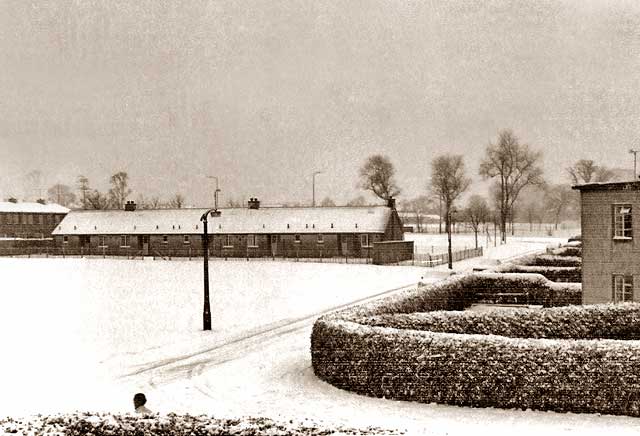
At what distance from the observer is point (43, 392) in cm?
1828

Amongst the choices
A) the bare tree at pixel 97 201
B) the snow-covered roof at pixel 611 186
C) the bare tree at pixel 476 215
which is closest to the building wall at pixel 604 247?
the snow-covered roof at pixel 611 186

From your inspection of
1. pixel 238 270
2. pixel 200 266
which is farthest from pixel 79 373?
pixel 200 266

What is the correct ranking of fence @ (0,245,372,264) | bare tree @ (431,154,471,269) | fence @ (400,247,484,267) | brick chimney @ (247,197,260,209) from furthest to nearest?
1. bare tree @ (431,154,471,269)
2. brick chimney @ (247,197,260,209)
3. fence @ (0,245,372,264)
4. fence @ (400,247,484,267)

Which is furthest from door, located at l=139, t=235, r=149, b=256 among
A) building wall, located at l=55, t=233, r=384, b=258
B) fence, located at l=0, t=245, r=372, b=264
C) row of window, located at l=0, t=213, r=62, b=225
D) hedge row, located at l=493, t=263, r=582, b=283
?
hedge row, located at l=493, t=263, r=582, b=283

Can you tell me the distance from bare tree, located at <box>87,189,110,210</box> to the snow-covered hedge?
122866 millimetres

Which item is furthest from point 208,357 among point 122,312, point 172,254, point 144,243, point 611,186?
point 144,243

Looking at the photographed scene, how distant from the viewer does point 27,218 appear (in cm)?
10731

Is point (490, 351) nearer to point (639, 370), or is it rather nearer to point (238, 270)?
point (639, 370)

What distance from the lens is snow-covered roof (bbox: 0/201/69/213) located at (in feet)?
348

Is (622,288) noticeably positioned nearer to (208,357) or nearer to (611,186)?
(611,186)

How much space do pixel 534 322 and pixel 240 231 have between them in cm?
5825

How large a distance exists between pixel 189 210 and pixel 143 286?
37285mm

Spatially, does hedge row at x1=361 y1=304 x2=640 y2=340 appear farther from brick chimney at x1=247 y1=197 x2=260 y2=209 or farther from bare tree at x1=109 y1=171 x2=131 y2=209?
bare tree at x1=109 y1=171 x2=131 y2=209

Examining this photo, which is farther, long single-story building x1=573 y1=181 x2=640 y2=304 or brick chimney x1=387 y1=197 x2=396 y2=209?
brick chimney x1=387 y1=197 x2=396 y2=209
